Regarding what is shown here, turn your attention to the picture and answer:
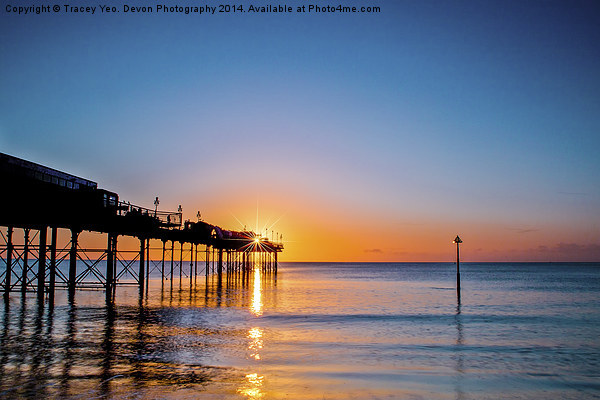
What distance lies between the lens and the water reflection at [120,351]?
473 inches

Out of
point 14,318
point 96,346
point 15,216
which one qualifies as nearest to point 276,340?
point 96,346

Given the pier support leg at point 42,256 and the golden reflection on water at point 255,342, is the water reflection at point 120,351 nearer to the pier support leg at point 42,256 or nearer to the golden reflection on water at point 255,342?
the golden reflection on water at point 255,342

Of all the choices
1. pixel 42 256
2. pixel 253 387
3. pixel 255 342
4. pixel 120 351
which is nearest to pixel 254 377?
pixel 253 387

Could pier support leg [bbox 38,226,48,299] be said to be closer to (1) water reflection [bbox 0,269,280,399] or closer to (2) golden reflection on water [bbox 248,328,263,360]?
(1) water reflection [bbox 0,269,280,399]

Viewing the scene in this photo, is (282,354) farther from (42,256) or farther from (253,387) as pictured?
(42,256)

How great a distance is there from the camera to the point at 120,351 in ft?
53.7

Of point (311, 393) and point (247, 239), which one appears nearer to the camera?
point (311, 393)

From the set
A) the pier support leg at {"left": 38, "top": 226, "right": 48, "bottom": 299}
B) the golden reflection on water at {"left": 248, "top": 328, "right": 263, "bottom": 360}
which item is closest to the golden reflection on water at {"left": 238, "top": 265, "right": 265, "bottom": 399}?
the golden reflection on water at {"left": 248, "top": 328, "right": 263, "bottom": 360}

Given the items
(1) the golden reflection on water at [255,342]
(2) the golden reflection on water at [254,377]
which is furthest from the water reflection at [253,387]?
(1) the golden reflection on water at [255,342]

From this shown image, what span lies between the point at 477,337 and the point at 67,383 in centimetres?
1830

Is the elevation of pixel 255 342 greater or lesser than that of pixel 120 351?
lesser

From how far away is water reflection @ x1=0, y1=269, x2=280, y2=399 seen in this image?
39.4ft

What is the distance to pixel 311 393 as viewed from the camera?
479 inches

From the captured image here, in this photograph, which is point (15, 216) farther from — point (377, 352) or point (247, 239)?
point (247, 239)
